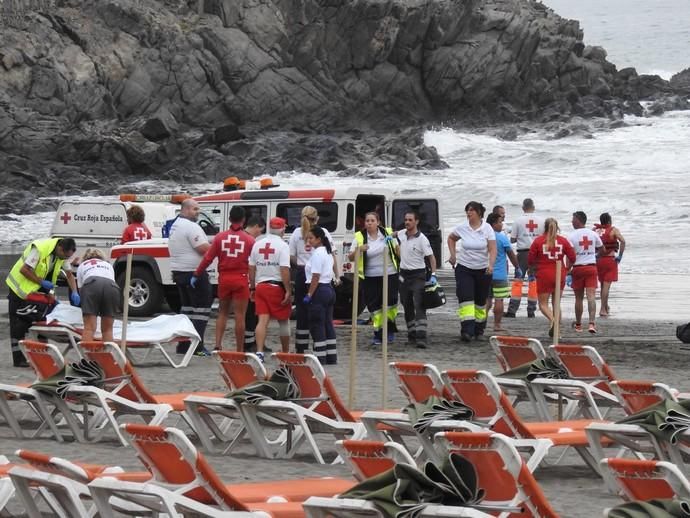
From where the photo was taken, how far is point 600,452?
25.5 ft

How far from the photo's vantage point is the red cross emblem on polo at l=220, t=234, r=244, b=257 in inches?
573

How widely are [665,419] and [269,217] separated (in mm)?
13641

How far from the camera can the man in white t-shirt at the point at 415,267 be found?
52.5 ft

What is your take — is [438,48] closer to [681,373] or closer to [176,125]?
[176,125]

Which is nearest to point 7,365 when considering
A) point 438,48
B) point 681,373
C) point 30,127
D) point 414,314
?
point 414,314

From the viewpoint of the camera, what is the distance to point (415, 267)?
16109 mm

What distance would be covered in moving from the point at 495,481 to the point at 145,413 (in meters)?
3.85

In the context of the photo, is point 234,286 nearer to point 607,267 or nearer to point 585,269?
point 585,269

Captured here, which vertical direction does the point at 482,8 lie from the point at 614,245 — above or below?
above

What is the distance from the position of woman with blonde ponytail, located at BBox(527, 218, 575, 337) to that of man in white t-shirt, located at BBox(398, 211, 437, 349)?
4.40 feet

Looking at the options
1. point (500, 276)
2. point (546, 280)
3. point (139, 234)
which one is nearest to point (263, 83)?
point (139, 234)

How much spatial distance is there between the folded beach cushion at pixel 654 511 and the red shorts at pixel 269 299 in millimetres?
9267

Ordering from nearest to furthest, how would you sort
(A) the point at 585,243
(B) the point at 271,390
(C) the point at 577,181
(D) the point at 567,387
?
1. (B) the point at 271,390
2. (D) the point at 567,387
3. (A) the point at 585,243
4. (C) the point at 577,181

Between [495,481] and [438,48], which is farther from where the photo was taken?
[438,48]
